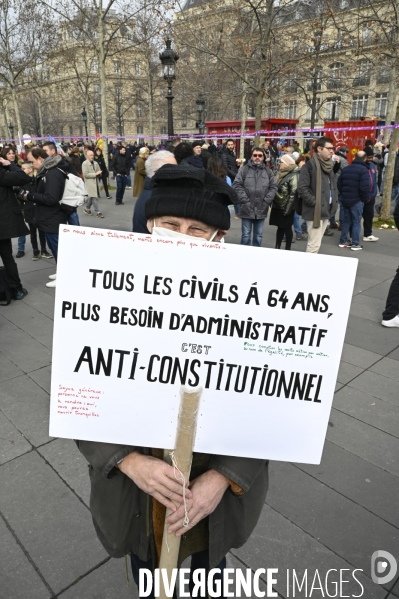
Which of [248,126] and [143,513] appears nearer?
[143,513]

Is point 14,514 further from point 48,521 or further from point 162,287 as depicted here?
point 162,287

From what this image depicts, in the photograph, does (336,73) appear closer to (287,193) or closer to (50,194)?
(287,193)

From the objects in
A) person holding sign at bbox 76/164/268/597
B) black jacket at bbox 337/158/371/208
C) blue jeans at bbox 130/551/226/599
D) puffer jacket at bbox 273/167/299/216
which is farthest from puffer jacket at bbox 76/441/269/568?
black jacket at bbox 337/158/371/208

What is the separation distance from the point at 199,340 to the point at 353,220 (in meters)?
7.77

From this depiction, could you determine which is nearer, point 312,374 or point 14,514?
point 312,374

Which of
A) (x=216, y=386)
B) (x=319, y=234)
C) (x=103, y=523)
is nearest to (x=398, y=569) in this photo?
(x=103, y=523)

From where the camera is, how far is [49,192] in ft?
18.7

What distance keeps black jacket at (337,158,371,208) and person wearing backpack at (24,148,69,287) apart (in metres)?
4.98

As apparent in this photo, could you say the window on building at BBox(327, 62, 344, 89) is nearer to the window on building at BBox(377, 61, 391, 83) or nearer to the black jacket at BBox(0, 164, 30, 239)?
the window on building at BBox(377, 61, 391, 83)

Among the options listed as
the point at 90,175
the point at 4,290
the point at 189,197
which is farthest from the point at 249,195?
the point at 90,175

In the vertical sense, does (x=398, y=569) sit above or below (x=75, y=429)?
below

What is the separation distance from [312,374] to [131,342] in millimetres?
484

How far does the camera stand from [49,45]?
23281mm

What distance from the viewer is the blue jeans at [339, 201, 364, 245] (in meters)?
7.91
